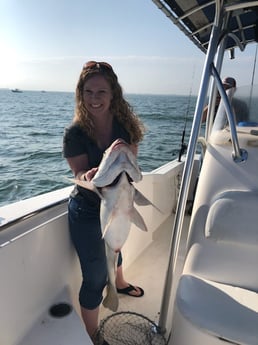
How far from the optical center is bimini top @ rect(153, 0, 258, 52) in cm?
195

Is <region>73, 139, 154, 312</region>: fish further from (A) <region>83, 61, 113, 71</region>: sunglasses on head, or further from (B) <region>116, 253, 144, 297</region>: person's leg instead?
(B) <region>116, 253, 144, 297</region>: person's leg

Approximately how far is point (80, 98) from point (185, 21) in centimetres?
114

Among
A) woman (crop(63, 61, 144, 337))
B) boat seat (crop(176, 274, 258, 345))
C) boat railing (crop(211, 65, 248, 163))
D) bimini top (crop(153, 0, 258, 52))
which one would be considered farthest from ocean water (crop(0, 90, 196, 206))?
boat seat (crop(176, 274, 258, 345))

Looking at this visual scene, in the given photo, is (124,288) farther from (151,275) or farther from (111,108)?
(111,108)

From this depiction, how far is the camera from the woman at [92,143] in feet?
5.61

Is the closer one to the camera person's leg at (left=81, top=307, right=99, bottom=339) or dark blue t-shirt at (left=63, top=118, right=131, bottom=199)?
dark blue t-shirt at (left=63, top=118, right=131, bottom=199)

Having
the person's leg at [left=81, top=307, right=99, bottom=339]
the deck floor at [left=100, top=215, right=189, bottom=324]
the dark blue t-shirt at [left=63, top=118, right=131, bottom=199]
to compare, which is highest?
the dark blue t-shirt at [left=63, top=118, right=131, bottom=199]

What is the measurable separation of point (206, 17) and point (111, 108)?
45.6 inches

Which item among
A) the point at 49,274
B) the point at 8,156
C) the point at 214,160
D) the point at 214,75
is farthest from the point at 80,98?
the point at 8,156

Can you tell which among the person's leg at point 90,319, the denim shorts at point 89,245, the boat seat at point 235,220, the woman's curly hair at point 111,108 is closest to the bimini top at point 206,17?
the woman's curly hair at point 111,108

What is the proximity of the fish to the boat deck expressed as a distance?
1.05 m

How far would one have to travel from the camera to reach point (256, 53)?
2.80m

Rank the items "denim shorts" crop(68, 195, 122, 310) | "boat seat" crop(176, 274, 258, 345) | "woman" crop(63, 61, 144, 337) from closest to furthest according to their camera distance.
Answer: "boat seat" crop(176, 274, 258, 345), "woman" crop(63, 61, 144, 337), "denim shorts" crop(68, 195, 122, 310)

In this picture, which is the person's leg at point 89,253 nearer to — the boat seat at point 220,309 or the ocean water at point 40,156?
the boat seat at point 220,309
